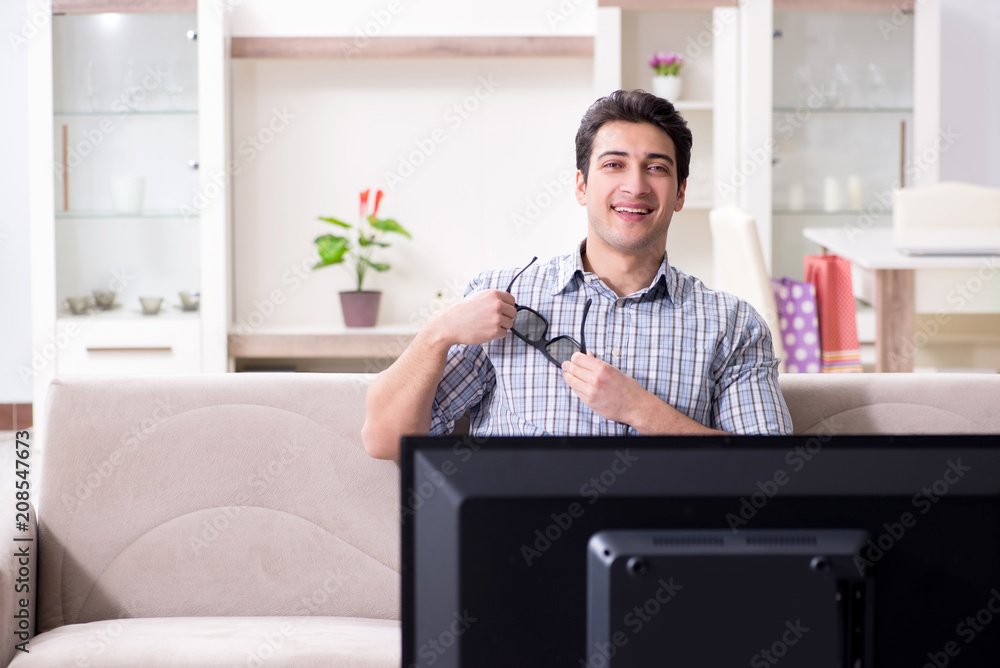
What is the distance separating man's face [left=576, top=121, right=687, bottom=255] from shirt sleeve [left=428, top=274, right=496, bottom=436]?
0.88 ft

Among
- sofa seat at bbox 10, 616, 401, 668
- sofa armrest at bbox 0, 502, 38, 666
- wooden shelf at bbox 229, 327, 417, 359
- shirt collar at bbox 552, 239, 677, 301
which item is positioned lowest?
sofa seat at bbox 10, 616, 401, 668

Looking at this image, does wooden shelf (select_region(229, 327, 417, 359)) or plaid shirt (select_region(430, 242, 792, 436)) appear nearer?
plaid shirt (select_region(430, 242, 792, 436))

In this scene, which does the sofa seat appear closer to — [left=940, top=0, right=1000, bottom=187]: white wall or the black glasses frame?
the black glasses frame

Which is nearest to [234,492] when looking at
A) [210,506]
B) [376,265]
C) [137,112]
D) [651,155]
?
[210,506]

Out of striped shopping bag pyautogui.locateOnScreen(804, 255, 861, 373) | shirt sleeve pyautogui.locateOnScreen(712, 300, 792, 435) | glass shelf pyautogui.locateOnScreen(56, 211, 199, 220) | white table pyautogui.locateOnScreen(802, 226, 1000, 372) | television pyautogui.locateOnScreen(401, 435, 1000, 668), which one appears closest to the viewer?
television pyautogui.locateOnScreen(401, 435, 1000, 668)

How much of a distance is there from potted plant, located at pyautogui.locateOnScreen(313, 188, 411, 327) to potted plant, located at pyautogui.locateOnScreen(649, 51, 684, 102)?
1.18 metres

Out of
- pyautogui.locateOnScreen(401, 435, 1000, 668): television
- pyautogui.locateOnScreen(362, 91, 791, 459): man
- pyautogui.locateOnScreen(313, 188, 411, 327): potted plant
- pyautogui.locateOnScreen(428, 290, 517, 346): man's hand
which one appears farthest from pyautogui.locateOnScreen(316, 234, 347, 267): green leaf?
pyautogui.locateOnScreen(401, 435, 1000, 668): television

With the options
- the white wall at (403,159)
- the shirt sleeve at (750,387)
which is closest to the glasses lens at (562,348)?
the shirt sleeve at (750,387)

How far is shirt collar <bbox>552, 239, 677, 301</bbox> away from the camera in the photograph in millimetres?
1593

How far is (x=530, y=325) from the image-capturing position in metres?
1.58

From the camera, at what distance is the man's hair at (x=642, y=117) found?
159cm

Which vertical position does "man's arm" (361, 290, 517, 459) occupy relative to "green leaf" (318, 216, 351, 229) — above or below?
below

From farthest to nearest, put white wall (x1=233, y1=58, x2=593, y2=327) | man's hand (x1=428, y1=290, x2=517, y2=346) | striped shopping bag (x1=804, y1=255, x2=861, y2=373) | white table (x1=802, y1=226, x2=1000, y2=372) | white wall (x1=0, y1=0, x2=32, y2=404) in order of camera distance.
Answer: white wall (x1=0, y1=0, x2=32, y2=404) → white wall (x1=233, y1=58, x2=593, y2=327) → striped shopping bag (x1=804, y1=255, x2=861, y2=373) → white table (x1=802, y1=226, x2=1000, y2=372) → man's hand (x1=428, y1=290, x2=517, y2=346)

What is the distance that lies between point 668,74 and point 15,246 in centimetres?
293
